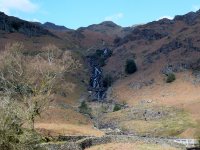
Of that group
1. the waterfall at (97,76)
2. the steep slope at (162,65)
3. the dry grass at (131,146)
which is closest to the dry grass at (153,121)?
the steep slope at (162,65)

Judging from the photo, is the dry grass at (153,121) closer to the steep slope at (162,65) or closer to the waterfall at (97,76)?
the steep slope at (162,65)

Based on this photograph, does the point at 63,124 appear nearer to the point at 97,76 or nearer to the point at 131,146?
the point at 131,146

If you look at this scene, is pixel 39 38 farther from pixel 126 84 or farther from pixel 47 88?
pixel 47 88

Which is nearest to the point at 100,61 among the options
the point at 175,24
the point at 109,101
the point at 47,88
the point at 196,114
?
the point at 175,24

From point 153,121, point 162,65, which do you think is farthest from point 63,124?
point 162,65

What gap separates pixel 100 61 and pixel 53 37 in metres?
20.0

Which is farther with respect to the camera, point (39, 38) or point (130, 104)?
point (39, 38)

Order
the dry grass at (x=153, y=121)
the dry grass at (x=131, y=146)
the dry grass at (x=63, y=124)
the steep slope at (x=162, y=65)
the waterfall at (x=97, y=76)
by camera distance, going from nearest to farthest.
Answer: the dry grass at (x=131, y=146) < the dry grass at (x=63, y=124) < the dry grass at (x=153, y=121) < the steep slope at (x=162, y=65) < the waterfall at (x=97, y=76)

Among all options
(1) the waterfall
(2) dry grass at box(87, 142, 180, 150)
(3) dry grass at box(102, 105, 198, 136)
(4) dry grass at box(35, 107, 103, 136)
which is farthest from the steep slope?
(2) dry grass at box(87, 142, 180, 150)

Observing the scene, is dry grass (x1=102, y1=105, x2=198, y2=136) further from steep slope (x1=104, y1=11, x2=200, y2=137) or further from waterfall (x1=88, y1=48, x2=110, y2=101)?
waterfall (x1=88, y1=48, x2=110, y2=101)

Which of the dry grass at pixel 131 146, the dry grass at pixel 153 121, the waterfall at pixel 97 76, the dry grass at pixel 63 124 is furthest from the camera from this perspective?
the waterfall at pixel 97 76

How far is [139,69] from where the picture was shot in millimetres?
144250

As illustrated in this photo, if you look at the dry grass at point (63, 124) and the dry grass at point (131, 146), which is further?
the dry grass at point (63, 124)

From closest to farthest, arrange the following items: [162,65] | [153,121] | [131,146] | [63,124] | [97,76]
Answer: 1. [131,146]
2. [63,124]
3. [153,121]
4. [162,65]
5. [97,76]
